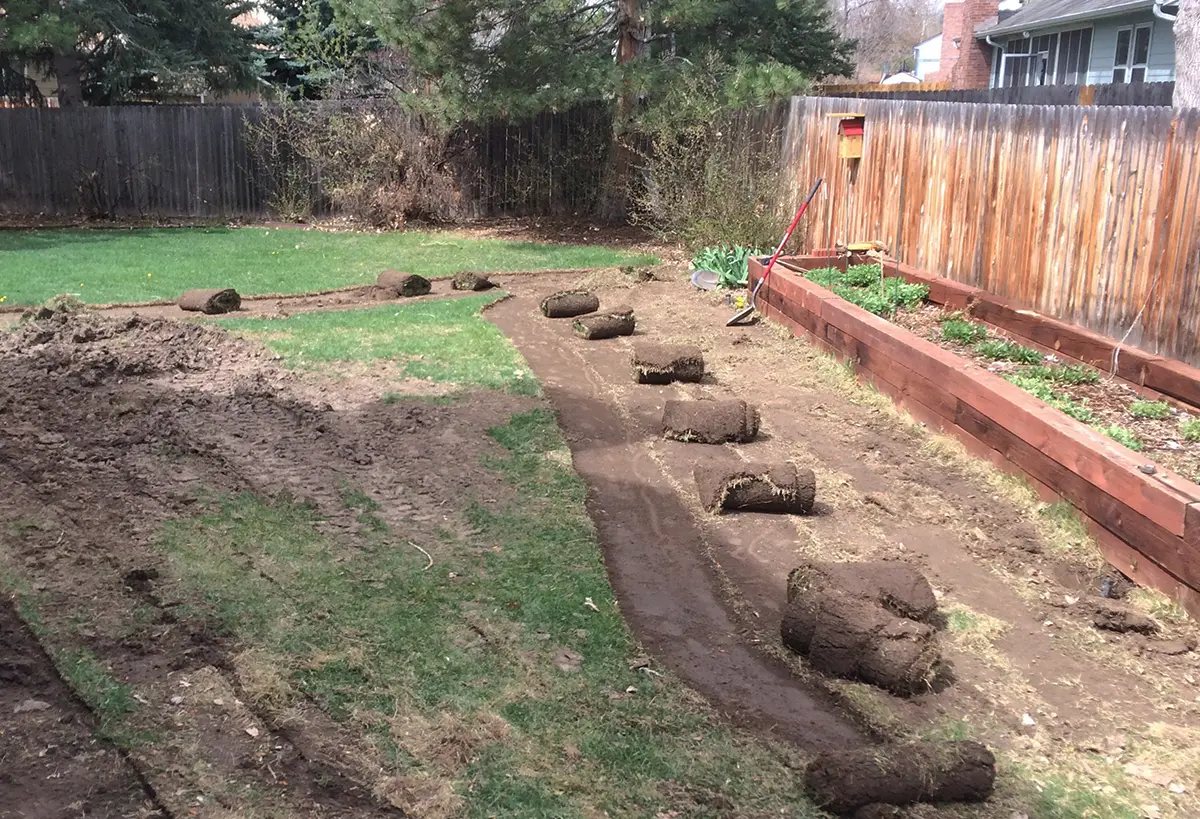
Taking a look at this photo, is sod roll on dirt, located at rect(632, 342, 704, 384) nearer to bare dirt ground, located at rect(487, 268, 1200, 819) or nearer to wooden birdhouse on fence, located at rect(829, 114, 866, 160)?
bare dirt ground, located at rect(487, 268, 1200, 819)

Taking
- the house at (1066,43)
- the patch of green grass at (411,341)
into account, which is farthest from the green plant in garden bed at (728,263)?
the house at (1066,43)

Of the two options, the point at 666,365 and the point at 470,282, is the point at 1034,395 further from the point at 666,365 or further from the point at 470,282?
the point at 470,282

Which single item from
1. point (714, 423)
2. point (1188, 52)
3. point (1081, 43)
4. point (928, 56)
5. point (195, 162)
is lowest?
point (714, 423)

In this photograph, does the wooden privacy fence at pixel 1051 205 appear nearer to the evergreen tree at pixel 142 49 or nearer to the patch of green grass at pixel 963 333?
the patch of green grass at pixel 963 333

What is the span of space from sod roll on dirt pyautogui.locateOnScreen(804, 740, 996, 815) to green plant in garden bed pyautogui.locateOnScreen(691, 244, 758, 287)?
873cm

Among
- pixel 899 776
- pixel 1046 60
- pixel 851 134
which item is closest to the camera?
pixel 899 776

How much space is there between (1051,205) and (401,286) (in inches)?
271

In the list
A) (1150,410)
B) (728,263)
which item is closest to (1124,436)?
(1150,410)

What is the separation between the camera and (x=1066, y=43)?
2862 cm

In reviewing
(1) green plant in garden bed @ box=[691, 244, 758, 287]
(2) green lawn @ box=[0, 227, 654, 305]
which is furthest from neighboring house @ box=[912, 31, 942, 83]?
(1) green plant in garden bed @ box=[691, 244, 758, 287]

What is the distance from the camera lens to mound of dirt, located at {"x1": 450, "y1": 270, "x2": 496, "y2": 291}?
1259cm

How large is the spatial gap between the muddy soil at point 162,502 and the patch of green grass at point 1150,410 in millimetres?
3876

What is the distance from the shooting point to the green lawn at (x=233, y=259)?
494 inches

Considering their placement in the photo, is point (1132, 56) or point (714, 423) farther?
point (1132, 56)
